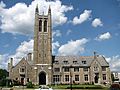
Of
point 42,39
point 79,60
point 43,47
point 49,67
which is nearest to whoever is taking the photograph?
point 49,67

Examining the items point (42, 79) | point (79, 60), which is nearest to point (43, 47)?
point (42, 79)

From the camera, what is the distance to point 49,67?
92.9 meters

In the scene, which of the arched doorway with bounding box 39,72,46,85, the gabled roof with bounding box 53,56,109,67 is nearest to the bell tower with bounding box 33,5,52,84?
the arched doorway with bounding box 39,72,46,85

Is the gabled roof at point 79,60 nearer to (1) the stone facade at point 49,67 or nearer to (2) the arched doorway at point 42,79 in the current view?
(1) the stone facade at point 49,67

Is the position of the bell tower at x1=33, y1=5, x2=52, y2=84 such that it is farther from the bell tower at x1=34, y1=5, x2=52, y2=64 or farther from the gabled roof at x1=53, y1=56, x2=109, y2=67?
the gabled roof at x1=53, y1=56, x2=109, y2=67

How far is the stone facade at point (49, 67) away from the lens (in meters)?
92.9

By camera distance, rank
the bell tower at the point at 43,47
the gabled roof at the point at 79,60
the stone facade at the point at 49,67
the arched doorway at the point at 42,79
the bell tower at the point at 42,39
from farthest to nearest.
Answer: the gabled roof at the point at 79,60 → the arched doorway at the point at 42,79 → the bell tower at the point at 42,39 → the stone facade at the point at 49,67 → the bell tower at the point at 43,47

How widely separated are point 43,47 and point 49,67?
7.38 metres

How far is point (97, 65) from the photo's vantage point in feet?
319

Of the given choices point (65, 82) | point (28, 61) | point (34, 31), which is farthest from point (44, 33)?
point (65, 82)

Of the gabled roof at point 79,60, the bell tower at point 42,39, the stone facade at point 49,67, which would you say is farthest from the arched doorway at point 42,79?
the gabled roof at point 79,60

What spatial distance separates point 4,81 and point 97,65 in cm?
3352

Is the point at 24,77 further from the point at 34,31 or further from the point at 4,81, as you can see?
the point at 34,31

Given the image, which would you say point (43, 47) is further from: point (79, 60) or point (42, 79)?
point (79, 60)
